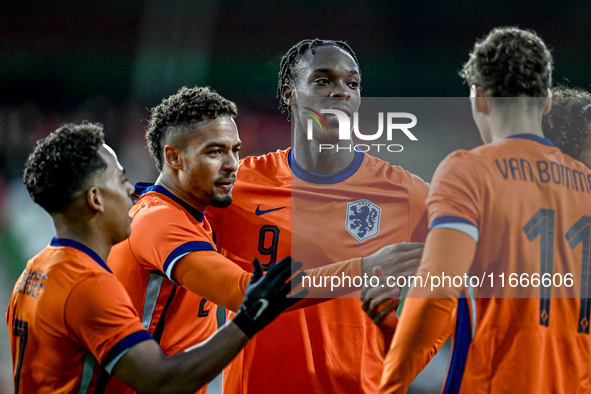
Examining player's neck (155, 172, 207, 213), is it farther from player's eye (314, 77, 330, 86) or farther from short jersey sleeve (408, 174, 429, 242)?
short jersey sleeve (408, 174, 429, 242)

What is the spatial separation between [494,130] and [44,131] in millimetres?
5958

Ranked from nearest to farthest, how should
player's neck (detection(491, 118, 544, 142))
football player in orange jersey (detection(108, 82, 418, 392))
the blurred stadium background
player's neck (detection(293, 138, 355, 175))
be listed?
player's neck (detection(491, 118, 544, 142)) → football player in orange jersey (detection(108, 82, 418, 392)) → player's neck (detection(293, 138, 355, 175)) → the blurred stadium background

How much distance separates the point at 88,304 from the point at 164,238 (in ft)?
1.86

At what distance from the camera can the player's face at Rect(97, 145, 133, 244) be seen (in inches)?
77.3

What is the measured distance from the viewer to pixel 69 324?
1.74 m

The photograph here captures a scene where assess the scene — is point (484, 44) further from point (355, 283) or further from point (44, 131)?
point (44, 131)

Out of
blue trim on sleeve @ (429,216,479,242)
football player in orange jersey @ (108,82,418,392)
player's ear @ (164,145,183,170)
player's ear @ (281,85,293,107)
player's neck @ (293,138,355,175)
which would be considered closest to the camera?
blue trim on sleeve @ (429,216,479,242)

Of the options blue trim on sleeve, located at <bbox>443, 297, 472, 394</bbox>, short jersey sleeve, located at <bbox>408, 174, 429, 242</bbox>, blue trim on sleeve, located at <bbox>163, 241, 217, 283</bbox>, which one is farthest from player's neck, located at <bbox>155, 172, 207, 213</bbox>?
blue trim on sleeve, located at <bbox>443, 297, 472, 394</bbox>

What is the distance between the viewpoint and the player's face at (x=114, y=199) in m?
1.96

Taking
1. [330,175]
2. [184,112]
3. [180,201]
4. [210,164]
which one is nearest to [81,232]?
[180,201]

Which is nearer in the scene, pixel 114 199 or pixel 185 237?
pixel 114 199

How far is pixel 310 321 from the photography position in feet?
8.29

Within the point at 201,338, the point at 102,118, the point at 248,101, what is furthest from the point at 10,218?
the point at 201,338

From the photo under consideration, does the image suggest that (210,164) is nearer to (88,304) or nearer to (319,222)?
(319,222)
